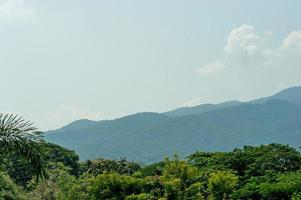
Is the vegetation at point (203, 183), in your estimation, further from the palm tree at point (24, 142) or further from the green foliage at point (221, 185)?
the palm tree at point (24, 142)

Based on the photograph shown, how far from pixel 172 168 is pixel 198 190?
8.48 ft

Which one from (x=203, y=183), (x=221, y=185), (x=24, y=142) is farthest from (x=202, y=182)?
(x=24, y=142)

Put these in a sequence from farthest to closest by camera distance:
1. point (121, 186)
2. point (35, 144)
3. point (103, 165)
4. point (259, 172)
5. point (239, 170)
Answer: point (103, 165)
point (239, 170)
point (259, 172)
point (121, 186)
point (35, 144)

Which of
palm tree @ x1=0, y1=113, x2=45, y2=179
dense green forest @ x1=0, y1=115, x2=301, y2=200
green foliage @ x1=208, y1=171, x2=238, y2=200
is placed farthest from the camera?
green foliage @ x1=208, y1=171, x2=238, y2=200

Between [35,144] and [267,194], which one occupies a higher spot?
[35,144]

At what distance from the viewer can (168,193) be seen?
30.3 m

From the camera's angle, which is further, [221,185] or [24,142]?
[221,185]

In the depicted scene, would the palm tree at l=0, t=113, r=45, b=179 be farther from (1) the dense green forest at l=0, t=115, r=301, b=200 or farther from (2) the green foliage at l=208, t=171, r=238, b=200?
(2) the green foliage at l=208, t=171, r=238, b=200

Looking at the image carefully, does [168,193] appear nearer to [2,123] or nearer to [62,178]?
[62,178]

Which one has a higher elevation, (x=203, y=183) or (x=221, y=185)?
(x=203, y=183)

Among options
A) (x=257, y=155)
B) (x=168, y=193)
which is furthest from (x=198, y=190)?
(x=257, y=155)

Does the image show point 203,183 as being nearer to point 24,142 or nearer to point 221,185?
point 221,185

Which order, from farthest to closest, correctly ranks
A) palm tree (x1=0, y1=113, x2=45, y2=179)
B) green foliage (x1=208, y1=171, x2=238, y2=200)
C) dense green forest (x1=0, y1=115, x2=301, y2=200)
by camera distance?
green foliage (x1=208, y1=171, x2=238, y2=200), dense green forest (x1=0, y1=115, x2=301, y2=200), palm tree (x1=0, y1=113, x2=45, y2=179)

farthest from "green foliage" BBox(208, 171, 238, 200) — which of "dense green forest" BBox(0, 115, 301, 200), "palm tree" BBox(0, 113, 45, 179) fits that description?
"palm tree" BBox(0, 113, 45, 179)
